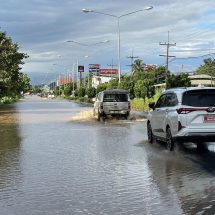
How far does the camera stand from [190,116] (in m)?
14.0

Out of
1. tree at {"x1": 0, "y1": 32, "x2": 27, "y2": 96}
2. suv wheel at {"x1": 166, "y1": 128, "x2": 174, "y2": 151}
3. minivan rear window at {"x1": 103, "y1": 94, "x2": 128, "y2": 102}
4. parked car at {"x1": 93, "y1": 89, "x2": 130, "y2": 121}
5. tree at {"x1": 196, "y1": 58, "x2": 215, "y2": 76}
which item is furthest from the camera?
tree at {"x1": 196, "y1": 58, "x2": 215, "y2": 76}

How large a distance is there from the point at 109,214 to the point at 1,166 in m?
5.40

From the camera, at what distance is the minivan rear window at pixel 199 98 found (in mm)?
14305

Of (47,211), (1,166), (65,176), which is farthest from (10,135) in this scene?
(47,211)

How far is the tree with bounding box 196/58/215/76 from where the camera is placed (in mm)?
123375

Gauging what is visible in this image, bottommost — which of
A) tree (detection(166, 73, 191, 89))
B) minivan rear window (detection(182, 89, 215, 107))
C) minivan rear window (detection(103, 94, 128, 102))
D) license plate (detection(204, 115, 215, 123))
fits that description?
license plate (detection(204, 115, 215, 123))

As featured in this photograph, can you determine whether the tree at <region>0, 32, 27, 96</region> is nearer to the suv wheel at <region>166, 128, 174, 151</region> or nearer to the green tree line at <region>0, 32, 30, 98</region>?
the green tree line at <region>0, 32, 30, 98</region>

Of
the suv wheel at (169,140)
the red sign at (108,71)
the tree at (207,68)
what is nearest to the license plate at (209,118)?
the suv wheel at (169,140)

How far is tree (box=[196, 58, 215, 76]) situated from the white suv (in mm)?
108329

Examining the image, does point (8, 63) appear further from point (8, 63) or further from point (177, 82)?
point (177, 82)

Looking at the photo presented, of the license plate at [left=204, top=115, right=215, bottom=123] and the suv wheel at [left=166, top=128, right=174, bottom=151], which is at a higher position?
the license plate at [left=204, top=115, right=215, bottom=123]

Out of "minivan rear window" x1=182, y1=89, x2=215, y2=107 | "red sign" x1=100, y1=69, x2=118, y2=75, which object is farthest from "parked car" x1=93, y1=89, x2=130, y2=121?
"red sign" x1=100, y1=69, x2=118, y2=75

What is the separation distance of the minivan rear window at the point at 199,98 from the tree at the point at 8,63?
4340cm

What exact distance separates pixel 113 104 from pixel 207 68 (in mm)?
97198
